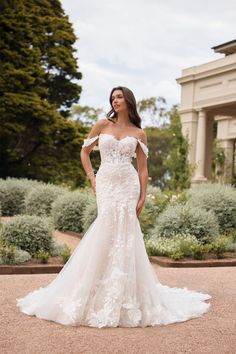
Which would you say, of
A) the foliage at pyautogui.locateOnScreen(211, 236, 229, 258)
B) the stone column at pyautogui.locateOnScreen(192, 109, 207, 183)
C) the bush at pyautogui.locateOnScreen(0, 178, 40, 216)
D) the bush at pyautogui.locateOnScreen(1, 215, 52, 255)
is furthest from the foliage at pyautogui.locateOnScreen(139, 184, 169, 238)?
the stone column at pyautogui.locateOnScreen(192, 109, 207, 183)

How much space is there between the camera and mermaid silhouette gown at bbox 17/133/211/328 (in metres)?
5.32

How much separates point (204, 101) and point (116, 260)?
60.4 feet

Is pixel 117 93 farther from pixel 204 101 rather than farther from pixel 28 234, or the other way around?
pixel 204 101

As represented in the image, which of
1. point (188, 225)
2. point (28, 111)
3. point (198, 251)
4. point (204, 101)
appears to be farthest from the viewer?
point (28, 111)

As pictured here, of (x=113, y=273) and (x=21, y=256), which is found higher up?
(x=113, y=273)

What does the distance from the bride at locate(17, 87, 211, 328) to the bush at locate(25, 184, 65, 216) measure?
10.0 m

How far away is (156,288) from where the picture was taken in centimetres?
569

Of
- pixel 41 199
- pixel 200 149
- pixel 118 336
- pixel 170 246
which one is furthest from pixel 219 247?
pixel 200 149

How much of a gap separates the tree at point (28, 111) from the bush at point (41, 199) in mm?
8759

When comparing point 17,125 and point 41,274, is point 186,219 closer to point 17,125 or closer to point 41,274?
point 41,274

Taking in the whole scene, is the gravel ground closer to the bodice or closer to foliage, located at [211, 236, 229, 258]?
the bodice

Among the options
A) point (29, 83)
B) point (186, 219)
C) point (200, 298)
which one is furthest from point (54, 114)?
point (200, 298)

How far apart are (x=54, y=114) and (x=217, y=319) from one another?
2088 centimetres

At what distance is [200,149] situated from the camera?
24.0 m
